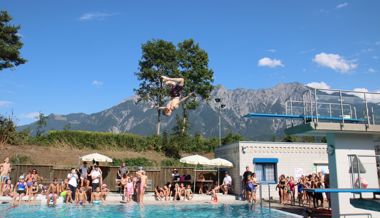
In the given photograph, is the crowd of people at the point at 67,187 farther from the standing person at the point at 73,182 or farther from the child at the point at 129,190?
the child at the point at 129,190

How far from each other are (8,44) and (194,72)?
1792cm

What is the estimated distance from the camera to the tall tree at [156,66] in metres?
37.1

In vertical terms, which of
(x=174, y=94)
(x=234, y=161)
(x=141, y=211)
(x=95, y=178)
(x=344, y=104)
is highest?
(x=174, y=94)

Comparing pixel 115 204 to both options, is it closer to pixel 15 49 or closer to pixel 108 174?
pixel 108 174

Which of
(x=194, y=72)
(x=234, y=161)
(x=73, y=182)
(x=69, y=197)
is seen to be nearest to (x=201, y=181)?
(x=234, y=161)

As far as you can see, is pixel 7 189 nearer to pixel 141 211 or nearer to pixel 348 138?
pixel 141 211

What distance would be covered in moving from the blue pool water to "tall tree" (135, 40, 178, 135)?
867 inches

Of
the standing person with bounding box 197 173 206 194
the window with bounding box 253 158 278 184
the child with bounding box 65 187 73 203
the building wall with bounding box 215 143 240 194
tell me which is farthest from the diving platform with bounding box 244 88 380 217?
the child with bounding box 65 187 73 203

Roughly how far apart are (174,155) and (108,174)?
10923 mm

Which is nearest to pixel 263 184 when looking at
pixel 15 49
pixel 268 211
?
pixel 268 211

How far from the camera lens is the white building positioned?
20.6 m

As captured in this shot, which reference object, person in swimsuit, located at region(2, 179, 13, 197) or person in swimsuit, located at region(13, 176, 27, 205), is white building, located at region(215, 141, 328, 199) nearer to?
person in swimsuit, located at region(13, 176, 27, 205)

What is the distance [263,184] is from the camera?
20641mm

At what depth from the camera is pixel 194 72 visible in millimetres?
38031
